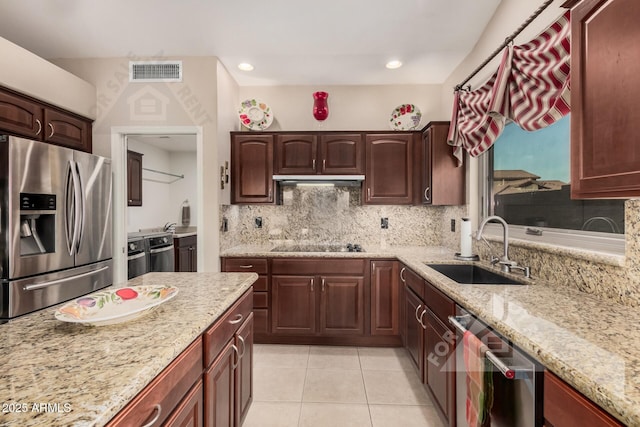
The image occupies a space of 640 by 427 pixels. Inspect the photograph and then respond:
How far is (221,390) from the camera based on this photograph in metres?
1.30

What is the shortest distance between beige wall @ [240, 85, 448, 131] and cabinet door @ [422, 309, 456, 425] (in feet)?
7.27

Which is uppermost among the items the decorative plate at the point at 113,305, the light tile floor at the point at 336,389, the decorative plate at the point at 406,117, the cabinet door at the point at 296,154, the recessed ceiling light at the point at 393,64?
the recessed ceiling light at the point at 393,64

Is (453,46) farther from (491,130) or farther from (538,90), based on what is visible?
(538,90)

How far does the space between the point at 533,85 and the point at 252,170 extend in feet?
7.81

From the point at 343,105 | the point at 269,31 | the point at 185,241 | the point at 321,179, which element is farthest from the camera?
the point at 185,241

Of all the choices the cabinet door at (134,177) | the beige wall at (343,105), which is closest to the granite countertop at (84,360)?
the beige wall at (343,105)

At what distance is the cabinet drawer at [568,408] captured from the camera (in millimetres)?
699

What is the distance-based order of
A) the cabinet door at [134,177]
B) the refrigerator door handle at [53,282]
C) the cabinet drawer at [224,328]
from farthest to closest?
the cabinet door at [134,177] → the refrigerator door handle at [53,282] → the cabinet drawer at [224,328]

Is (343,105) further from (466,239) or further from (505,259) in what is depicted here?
(505,259)

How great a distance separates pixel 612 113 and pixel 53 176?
308 centimetres

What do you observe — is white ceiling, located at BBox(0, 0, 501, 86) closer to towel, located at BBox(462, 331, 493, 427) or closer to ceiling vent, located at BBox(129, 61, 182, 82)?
ceiling vent, located at BBox(129, 61, 182, 82)

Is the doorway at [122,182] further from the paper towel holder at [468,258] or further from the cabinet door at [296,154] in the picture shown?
the paper towel holder at [468,258]

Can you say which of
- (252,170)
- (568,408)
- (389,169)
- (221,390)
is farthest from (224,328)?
→ (389,169)

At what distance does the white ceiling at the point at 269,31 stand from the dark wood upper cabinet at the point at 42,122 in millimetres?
607
